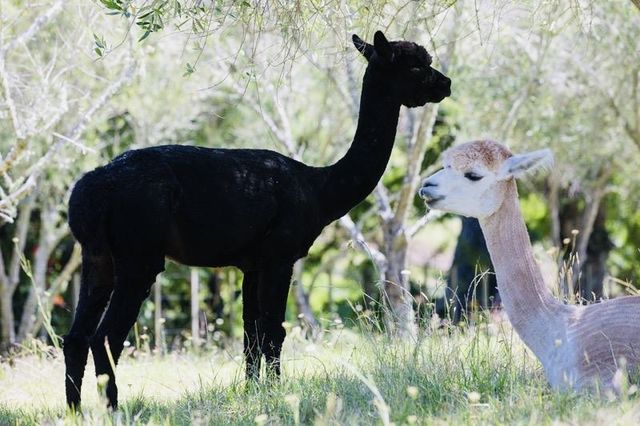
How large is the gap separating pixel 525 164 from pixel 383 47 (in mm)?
1418

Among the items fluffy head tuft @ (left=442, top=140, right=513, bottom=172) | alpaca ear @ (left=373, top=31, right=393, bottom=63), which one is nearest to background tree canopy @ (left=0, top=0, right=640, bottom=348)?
alpaca ear @ (left=373, top=31, right=393, bottom=63)

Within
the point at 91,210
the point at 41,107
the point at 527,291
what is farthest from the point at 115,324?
the point at 41,107

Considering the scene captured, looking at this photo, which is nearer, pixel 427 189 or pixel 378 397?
pixel 378 397

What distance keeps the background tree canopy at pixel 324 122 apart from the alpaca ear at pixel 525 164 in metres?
2.08

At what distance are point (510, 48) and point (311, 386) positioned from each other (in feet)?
32.4

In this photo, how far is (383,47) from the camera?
6.73m

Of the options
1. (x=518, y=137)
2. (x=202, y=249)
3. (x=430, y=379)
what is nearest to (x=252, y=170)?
(x=202, y=249)

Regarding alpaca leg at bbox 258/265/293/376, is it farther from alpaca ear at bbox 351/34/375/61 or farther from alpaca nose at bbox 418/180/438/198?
alpaca ear at bbox 351/34/375/61

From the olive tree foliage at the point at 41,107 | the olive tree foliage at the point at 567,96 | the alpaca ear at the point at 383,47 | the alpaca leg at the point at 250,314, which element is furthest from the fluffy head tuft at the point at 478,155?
the olive tree foliage at the point at 567,96

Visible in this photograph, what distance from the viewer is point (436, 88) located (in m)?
7.04

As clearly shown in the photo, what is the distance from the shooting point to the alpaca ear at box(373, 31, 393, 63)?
6.64 meters

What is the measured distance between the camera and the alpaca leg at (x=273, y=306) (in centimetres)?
668

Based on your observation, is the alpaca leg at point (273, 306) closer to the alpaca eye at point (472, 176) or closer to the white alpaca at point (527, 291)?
the white alpaca at point (527, 291)

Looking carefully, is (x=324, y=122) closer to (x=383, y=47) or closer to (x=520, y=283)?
(x=383, y=47)
